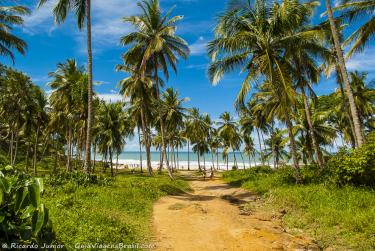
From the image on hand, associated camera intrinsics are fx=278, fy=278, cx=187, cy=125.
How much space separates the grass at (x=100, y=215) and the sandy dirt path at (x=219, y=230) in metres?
0.63

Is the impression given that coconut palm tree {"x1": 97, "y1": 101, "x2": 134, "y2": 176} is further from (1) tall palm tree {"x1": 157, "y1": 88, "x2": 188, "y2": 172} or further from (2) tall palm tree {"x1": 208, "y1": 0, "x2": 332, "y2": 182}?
(2) tall palm tree {"x1": 208, "y1": 0, "x2": 332, "y2": 182}

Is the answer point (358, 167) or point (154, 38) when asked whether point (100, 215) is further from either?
point (154, 38)

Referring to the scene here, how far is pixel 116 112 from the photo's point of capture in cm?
3541

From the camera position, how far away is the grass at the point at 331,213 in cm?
725

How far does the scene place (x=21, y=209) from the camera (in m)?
3.24

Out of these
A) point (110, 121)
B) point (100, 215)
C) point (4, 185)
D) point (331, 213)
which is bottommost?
point (331, 213)

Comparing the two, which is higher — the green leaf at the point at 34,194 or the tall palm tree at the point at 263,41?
the tall palm tree at the point at 263,41

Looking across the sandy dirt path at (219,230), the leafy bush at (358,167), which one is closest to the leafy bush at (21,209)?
the sandy dirt path at (219,230)

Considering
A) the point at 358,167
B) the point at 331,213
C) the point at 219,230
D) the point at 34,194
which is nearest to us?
the point at 34,194

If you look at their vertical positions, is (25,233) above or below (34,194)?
below

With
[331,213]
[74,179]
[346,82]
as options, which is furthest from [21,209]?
[346,82]

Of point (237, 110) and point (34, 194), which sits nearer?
point (34, 194)

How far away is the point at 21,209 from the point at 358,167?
12.2 metres

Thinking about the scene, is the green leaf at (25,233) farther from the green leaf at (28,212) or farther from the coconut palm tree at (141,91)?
the coconut palm tree at (141,91)
